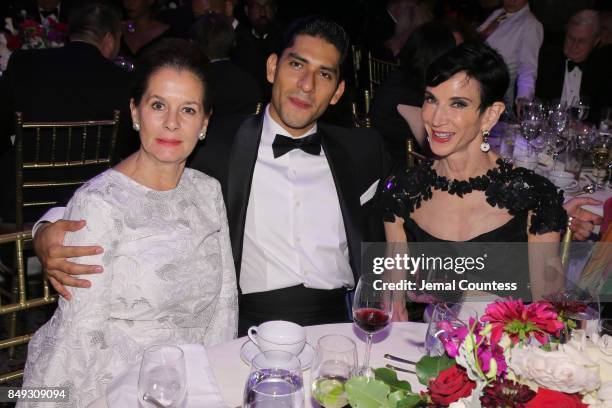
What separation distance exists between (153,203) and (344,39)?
3.52 ft

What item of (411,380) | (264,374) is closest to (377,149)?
(411,380)

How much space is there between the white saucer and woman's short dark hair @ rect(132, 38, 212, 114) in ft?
2.96

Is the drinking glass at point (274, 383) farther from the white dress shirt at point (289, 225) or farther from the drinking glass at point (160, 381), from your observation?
the white dress shirt at point (289, 225)

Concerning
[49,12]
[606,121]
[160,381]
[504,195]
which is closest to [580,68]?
[606,121]

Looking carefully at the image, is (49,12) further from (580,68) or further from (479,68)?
(479,68)

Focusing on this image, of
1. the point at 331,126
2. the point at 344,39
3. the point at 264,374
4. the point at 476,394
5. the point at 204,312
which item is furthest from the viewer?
the point at 331,126

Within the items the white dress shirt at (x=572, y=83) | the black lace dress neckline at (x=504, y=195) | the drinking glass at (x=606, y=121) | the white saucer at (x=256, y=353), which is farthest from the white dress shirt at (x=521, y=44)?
the white saucer at (x=256, y=353)

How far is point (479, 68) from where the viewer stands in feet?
7.84

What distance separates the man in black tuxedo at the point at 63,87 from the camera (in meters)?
4.04

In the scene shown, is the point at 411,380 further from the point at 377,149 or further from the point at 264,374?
the point at 377,149

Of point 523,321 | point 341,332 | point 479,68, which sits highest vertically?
point 479,68

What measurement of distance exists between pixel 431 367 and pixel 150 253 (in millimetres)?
1038

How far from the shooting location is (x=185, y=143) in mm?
2184

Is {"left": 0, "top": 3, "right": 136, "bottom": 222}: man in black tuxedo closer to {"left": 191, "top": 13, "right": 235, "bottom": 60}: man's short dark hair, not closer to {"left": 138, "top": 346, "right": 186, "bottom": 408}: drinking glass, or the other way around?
{"left": 191, "top": 13, "right": 235, "bottom": 60}: man's short dark hair
